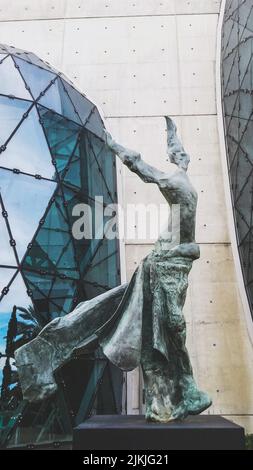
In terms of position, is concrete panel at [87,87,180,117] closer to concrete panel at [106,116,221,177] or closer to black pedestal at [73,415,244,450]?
concrete panel at [106,116,221,177]

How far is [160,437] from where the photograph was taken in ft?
16.2

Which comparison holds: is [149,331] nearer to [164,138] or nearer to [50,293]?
[50,293]

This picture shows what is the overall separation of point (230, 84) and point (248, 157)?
2595mm

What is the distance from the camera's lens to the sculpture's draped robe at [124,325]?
584 centimetres

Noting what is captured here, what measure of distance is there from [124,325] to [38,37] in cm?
1235

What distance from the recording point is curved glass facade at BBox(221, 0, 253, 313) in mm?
12188

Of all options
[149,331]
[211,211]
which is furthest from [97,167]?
[149,331]

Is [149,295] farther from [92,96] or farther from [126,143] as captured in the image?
[92,96]

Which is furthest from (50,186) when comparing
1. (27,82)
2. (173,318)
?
(173,318)

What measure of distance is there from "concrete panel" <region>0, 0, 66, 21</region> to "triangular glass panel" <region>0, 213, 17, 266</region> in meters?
8.97

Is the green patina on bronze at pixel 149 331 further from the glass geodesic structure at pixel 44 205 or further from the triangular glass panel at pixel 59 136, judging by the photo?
the triangular glass panel at pixel 59 136

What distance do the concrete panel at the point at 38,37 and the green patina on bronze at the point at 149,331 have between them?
33.6 ft

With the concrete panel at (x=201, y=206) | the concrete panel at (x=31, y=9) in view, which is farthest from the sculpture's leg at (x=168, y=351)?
the concrete panel at (x=31, y=9)

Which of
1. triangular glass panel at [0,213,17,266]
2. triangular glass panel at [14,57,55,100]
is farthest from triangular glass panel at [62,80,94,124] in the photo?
triangular glass panel at [0,213,17,266]
